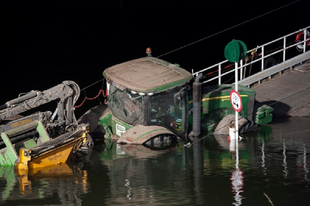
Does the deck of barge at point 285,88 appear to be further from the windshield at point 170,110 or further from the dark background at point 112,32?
the dark background at point 112,32

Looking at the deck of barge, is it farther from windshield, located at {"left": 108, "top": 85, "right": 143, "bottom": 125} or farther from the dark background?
the dark background

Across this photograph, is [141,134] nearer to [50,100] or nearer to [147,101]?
[147,101]

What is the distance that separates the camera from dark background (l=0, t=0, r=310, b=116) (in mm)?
44281

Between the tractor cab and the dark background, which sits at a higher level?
the dark background

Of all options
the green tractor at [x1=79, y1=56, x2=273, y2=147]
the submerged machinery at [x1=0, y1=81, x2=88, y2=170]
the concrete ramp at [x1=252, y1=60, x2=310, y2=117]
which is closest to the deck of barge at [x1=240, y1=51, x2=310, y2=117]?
the concrete ramp at [x1=252, y1=60, x2=310, y2=117]

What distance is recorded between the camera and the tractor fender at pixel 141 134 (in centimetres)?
2136

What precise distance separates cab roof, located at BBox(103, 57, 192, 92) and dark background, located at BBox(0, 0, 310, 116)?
51.5 feet

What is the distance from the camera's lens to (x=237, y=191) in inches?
648

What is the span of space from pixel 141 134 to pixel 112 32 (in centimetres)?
3457

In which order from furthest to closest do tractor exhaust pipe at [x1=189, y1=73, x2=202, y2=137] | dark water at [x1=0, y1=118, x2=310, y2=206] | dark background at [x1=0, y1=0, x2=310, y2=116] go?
dark background at [x1=0, y1=0, x2=310, y2=116] → tractor exhaust pipe at [x1=189, y1=73, x2=202, y2=137] → dark water at [x1=0, y1=118, x2=310, y2=206]

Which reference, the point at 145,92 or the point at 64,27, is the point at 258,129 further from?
the point at 64,27

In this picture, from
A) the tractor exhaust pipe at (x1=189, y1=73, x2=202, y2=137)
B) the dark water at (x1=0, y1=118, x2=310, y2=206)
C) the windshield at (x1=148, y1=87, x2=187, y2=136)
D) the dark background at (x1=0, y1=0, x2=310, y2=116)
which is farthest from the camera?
the dark background at (x1=0, y1=0, x2=310, y2=116)

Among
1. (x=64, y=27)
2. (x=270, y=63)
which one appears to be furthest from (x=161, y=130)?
(x=64, y=27)

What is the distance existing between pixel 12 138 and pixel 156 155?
387 centimetres
